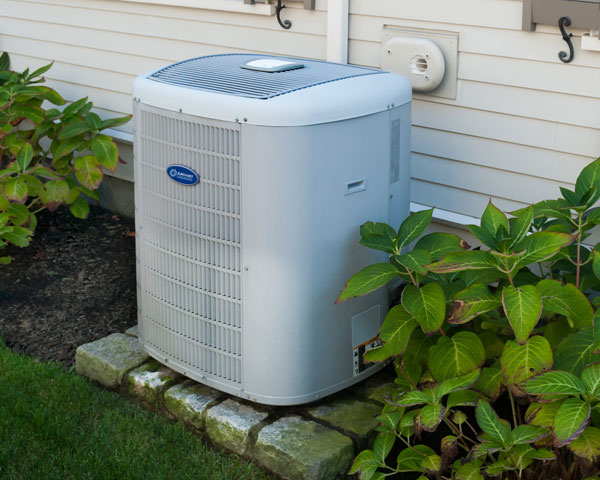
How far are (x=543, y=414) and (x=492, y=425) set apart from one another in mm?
148

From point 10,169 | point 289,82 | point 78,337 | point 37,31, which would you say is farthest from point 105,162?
point 289,82

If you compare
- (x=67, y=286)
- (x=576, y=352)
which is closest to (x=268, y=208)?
(x=576, y=352)

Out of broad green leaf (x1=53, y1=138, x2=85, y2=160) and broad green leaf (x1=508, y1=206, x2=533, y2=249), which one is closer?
broad green leaf (x1=508, y1=206, x2=533, y2=249)

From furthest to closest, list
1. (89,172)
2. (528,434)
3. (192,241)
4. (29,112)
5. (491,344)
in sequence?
Answer: (29,112) → (89,172) → (192,241) → (491,344) → (528,434)

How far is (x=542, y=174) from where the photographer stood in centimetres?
337

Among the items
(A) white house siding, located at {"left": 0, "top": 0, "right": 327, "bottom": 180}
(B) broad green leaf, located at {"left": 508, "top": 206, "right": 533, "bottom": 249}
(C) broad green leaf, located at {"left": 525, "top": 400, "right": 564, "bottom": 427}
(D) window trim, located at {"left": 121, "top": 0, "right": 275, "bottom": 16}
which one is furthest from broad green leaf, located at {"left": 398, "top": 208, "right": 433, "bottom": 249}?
(D) window trim, located at {"left": 121, "top": 0, "right": 275, "bottom": 16}

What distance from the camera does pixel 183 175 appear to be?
301cm

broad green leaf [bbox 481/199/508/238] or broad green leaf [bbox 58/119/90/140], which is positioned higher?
broad green leaf [bbox 481/199/508/238]

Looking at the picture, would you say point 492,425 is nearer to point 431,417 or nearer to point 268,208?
point 431,417

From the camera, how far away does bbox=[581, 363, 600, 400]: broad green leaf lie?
7.82 feet

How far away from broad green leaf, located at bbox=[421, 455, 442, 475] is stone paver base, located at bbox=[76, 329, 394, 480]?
32 centimetres

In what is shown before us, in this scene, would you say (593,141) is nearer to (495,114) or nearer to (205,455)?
(495,114)

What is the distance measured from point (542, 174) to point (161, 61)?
7.51 ft

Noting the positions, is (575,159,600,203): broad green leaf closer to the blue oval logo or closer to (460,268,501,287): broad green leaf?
(460,268,501,287): broad green leaf
